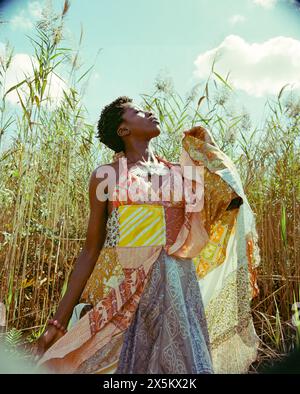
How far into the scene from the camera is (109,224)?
180 centimetres

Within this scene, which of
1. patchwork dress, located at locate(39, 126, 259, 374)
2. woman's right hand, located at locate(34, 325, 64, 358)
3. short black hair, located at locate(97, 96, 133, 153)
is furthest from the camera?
short black hair, located at locate(97, 96, 133, 153)

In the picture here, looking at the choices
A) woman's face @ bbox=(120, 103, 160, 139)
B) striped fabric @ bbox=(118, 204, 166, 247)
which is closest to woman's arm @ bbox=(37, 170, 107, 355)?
striped fabric @ bbox=(118, 204, 166, 247)

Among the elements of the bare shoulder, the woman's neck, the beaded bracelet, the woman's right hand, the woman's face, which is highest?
the woman's face

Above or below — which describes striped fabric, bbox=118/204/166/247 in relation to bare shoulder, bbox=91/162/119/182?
below

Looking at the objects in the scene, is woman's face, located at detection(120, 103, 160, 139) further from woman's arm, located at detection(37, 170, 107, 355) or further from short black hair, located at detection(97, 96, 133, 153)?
woman's arm, located at detection(37, 170, 107, 355)

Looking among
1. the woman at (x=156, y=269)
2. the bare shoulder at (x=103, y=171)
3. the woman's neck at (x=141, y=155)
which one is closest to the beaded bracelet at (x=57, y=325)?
the woman at (x=156, y=269)

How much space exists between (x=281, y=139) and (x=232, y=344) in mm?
1301

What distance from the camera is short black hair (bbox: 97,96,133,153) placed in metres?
2.02

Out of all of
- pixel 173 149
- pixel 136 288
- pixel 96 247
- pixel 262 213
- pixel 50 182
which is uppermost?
pixel 173 149

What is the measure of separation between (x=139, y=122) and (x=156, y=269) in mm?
604

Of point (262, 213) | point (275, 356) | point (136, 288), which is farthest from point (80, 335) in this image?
point (262, 213)

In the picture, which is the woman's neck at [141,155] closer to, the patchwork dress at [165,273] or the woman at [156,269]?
the woman at [156,269]
